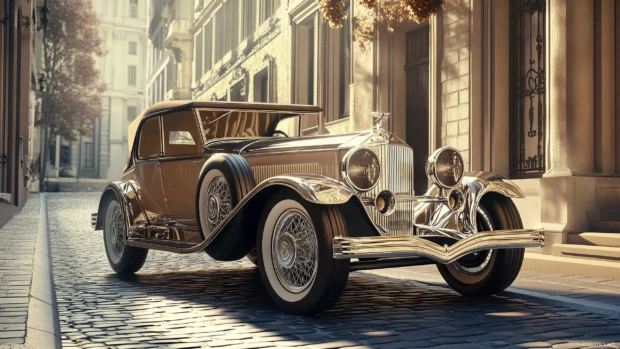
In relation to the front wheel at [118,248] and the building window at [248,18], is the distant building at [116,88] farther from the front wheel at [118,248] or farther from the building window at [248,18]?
the front wheel at [118,248]

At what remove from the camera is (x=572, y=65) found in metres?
9.20

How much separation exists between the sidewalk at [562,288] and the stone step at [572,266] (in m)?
0.14

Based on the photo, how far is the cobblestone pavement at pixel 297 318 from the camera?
14.3ft

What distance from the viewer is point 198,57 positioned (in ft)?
114

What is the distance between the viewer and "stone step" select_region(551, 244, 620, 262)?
8.02m

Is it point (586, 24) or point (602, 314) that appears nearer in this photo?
point (602, 314)

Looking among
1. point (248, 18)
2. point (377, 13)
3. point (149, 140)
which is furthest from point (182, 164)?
point (248, 18)

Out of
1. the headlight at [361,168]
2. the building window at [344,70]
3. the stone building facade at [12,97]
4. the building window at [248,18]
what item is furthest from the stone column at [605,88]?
the building window at [248,18]

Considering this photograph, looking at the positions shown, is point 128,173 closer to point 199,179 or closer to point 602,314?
point 199,179

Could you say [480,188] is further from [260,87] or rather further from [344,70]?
[260,87]

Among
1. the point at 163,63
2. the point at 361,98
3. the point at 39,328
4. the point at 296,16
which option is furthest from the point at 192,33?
the point at 39,328

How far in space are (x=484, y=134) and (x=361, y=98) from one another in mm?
4033

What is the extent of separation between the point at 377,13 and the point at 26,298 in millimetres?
9716

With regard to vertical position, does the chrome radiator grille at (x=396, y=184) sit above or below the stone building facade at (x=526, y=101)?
below
